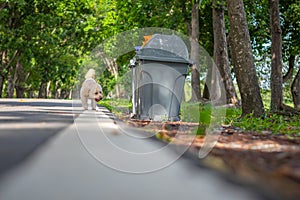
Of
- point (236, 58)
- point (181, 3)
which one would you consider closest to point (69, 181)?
point (236, 58)

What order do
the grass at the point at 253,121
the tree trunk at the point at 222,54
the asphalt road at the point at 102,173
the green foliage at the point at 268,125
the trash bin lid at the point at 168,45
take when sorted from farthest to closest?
1. the tree trunk at the point at 222,54
2. the trash bin lid at the point at 168,45
3. the grass at the point at 253,121
4. the green foliage at the point at 268,125
5. the asphalt road at the point at 102,173

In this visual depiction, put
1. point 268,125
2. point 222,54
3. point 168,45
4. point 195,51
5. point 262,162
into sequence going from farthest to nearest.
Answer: point 195,51
point 222,54
point 168,45
point 268,125
point 262,162

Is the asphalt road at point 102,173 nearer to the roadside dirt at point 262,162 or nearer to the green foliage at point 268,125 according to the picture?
the roadside dirt at point 262,162

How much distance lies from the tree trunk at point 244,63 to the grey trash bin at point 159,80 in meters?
1.63

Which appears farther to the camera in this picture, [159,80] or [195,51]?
[195,51]

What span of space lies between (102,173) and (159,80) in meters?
6.81

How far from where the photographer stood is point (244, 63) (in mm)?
10805

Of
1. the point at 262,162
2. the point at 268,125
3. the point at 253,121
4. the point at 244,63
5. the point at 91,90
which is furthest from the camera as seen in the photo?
the point at 91,90

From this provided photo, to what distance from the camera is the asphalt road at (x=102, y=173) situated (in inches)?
97.7

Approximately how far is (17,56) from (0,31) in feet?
22.7

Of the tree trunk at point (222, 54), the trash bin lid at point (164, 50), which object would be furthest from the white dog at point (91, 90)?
the tree trunk at point (222, 54)

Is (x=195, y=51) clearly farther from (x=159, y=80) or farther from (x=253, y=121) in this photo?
(x=253, y=121)

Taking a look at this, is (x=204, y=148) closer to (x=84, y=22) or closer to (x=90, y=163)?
(x=90, y=163)

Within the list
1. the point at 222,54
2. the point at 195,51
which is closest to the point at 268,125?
the point at 222,54
